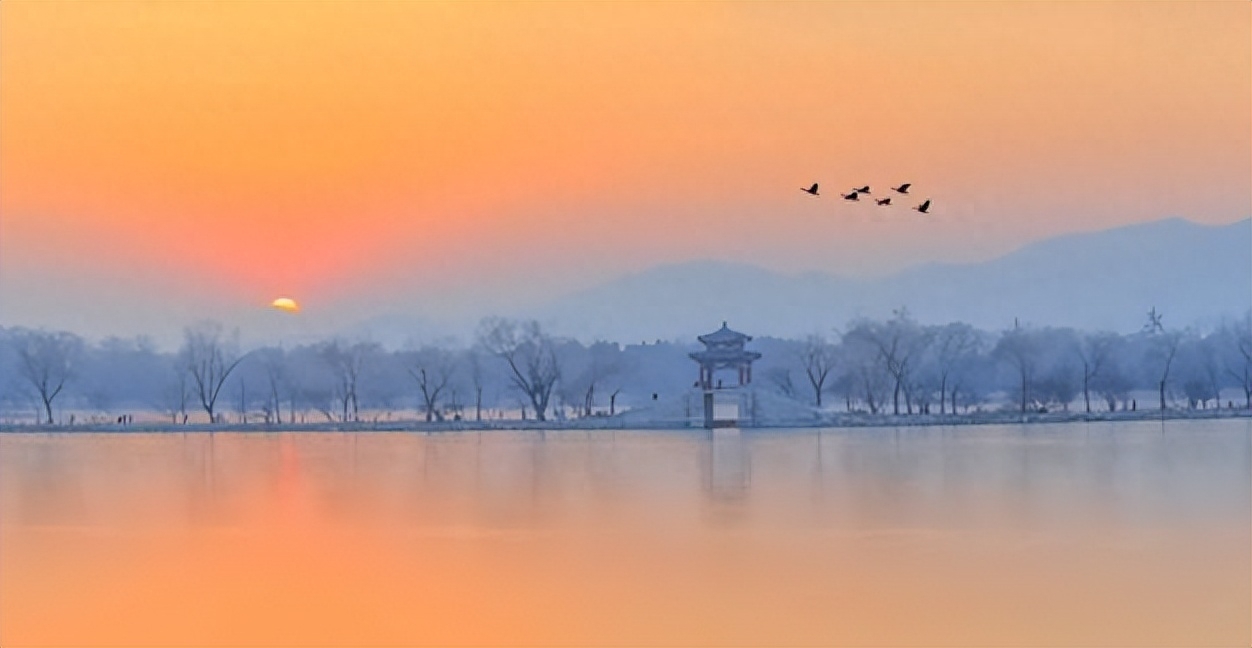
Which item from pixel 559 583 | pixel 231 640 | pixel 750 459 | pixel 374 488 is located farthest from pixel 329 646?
pixel 750 459

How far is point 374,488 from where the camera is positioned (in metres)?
19.5

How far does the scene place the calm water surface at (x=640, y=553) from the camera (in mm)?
9500

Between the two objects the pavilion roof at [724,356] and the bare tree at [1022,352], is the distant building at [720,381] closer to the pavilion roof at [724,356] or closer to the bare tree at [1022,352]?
the pavilion roof at [724,356]

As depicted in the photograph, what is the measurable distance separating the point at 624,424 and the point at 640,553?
28535 millimetres

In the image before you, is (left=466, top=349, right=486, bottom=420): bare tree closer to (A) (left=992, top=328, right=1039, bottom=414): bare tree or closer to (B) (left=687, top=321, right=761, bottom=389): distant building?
(B) (left=687, top=321, right=761, bottom=389): distant building

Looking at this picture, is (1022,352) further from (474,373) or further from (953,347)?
(474,373)

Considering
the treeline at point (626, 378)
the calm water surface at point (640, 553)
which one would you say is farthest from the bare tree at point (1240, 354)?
the calm water surface at point (640, 553)

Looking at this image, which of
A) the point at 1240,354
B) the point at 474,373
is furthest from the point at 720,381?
the point at 1240,354

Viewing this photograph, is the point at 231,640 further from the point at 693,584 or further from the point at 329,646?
the point at 693,584

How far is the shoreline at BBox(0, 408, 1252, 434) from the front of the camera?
41.1m

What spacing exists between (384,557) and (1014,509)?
21.3 feet

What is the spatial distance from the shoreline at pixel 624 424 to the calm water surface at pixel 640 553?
55.3ft

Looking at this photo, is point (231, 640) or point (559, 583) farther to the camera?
point (559, 583)

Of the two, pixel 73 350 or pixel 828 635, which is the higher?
pixel 73 350
